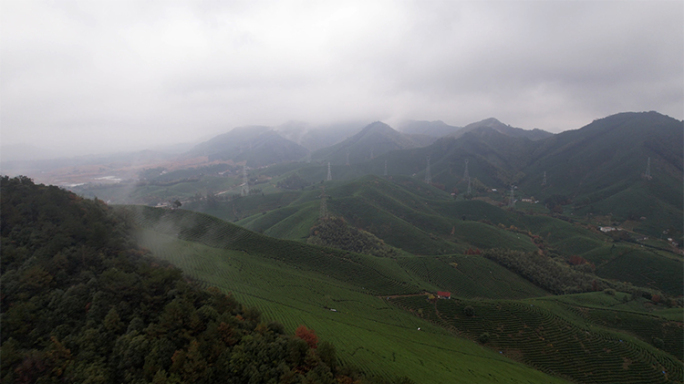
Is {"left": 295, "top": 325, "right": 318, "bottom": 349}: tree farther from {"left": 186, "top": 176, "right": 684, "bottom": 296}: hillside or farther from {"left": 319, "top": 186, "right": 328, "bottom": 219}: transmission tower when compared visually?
{"left": 319, "top": 186, "right": 328, "bottom": 219}: transmission tower

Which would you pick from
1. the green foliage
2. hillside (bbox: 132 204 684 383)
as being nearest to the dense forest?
hillside (bbox: 132 204 684 383)

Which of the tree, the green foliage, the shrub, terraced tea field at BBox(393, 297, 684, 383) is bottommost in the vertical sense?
the shrub

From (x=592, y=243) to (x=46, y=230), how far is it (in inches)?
6300

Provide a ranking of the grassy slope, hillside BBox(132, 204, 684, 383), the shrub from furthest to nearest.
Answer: the shrub → hillside BBox(132, 204, 684, 383) → the grassy slope

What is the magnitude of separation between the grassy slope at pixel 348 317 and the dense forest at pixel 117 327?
8.10 m

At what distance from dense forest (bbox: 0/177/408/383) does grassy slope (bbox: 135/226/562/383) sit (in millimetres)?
8102

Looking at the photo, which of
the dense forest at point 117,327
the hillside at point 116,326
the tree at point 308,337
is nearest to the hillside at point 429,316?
the tree at point 308,337

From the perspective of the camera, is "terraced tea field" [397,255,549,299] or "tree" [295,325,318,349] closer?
"tree" [295,325,318,349]

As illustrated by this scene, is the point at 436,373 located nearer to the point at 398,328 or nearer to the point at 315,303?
the point at 398,328

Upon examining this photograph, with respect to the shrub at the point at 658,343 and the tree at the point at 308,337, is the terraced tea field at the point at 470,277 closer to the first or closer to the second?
the shrub at the point at 658,343

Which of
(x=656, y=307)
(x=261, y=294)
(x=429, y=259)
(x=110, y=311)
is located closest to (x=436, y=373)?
(x=261, y=294)

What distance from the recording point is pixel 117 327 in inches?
1032

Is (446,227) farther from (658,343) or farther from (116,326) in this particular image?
(116,326)

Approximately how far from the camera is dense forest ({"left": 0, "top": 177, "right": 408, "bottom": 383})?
23.0m
